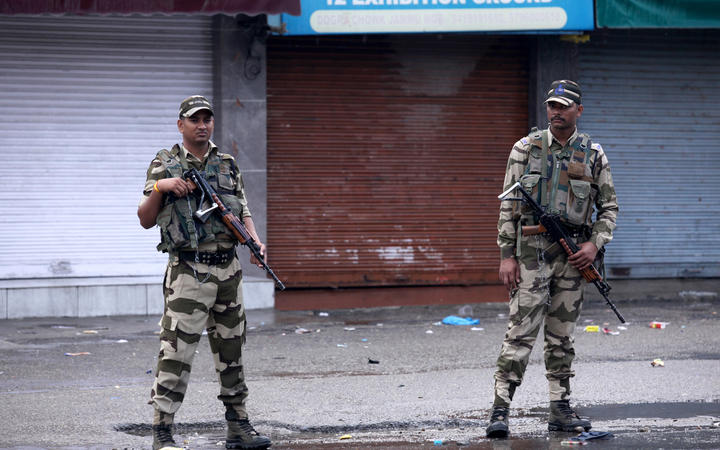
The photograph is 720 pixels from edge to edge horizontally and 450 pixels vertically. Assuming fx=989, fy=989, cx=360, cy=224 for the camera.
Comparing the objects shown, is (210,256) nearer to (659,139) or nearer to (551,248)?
(551,248)

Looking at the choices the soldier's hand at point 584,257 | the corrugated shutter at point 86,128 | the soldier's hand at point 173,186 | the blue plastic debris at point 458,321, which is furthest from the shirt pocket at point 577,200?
the corrugated shutter at point 86,128

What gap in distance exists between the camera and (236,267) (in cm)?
542

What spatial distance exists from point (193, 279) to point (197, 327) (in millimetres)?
254

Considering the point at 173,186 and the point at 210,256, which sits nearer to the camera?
the point at 173,186

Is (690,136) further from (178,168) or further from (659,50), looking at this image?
(178,168)

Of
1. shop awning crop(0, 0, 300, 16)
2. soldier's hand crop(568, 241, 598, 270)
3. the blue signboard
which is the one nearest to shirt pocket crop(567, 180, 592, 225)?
soldier's hand crop(568, 241, 598, 270)

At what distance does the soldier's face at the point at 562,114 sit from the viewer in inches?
225

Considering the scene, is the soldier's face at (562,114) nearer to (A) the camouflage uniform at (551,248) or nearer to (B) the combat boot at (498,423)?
(A) the camouflage uniform at (551,248)

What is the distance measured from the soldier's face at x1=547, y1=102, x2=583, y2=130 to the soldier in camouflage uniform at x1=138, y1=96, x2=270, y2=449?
6.19 ft

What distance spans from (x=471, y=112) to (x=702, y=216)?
→ 3474 mm

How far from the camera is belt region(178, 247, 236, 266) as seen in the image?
17.2ft

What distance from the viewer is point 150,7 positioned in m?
9.71

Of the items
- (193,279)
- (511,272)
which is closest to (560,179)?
(511,272)

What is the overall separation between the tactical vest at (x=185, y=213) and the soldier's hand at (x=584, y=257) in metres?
1.96
